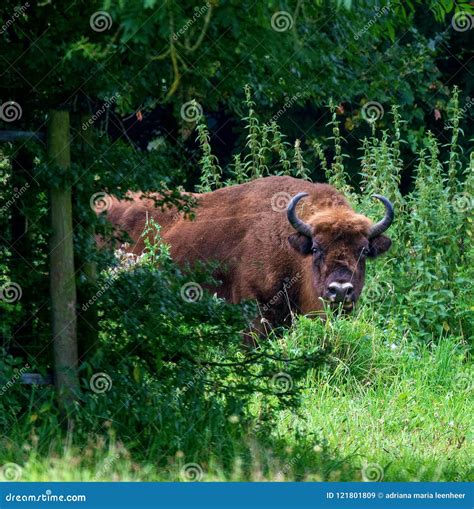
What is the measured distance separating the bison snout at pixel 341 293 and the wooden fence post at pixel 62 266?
4484mm

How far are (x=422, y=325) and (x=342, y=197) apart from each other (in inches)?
72.0

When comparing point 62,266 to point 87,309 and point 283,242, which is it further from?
point 283,242

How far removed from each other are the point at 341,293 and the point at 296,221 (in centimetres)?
93

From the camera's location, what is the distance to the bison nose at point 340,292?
1102 centimetres

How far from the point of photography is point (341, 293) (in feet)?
36.3

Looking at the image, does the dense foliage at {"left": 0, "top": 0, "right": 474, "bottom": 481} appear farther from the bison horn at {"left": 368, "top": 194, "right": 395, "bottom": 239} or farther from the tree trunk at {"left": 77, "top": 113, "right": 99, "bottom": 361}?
the bison horn at {"left": 368, "top": 194, "right": 395, "bottom": 239}

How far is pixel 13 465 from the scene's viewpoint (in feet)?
19.6

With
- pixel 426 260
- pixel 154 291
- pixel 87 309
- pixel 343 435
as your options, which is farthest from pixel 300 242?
pixel 87 309

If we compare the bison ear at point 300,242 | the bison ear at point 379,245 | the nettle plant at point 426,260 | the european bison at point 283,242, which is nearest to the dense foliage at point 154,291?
the nettle plant at point 426,260

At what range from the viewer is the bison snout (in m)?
11.0

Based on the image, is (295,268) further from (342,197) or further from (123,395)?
(123,395)

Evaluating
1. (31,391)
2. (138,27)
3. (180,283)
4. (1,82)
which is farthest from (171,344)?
(138,27)

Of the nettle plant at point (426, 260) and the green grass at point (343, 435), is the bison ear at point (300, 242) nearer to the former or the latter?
the nettle plant at point (426, 260)

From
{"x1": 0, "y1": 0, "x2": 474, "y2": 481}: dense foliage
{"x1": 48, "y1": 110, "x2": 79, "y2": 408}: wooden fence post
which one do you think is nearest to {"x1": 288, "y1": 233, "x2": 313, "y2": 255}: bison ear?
{"x1": 0, "y1": 0, "x2": 474, "y2": 481}: dense foliage
